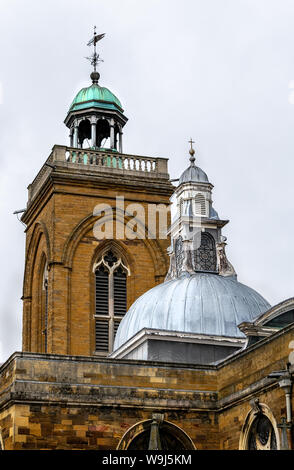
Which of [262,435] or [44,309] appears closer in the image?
[262,435]

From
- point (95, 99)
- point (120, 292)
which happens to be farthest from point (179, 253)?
point (95, 99)

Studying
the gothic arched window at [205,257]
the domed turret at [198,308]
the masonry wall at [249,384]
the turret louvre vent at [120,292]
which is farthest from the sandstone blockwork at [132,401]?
the turret louvre vent at [120,292]

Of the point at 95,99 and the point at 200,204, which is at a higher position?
the point at 95,99

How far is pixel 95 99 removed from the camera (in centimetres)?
5334

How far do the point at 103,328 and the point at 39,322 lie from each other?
4.12 m

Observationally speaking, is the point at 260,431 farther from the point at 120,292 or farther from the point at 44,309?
the point at 44,309

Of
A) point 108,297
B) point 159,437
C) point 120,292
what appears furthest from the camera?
point 120,292

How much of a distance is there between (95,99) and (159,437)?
2418cm

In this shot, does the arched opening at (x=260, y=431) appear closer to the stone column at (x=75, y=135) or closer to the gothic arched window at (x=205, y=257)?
the gothic arched window at (x=205, y=257)

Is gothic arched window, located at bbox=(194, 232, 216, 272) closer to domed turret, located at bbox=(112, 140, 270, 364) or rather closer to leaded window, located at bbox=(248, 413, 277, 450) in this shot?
domed turret, located at bbox=(112, 140, 270, 364)

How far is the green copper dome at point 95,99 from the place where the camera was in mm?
53281

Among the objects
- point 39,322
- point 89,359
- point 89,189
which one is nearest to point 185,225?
point 89,189

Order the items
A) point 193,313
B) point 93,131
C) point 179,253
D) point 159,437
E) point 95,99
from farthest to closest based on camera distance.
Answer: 1. point 95,99
2. point 93,131
3. point 179,253
4. point 193,313
5. point 159,437

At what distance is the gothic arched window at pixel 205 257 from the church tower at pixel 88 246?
5.10m
